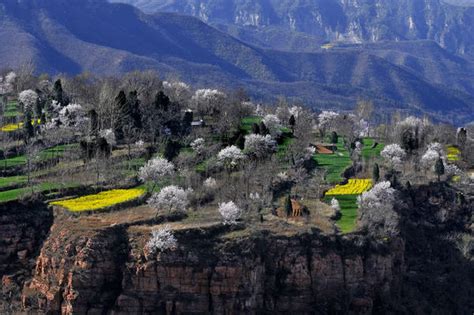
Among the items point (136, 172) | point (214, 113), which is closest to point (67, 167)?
point (136, 172)

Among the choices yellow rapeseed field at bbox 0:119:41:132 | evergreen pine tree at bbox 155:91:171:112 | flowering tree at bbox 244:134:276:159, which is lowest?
flowering tree at bbox 244:134:276:159

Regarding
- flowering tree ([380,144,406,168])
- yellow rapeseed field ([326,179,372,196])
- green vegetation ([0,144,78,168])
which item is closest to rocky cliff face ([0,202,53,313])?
green vegetation ([0,144,78,168])

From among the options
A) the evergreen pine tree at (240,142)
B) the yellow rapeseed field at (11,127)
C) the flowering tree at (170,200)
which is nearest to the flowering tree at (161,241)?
the flowering tree at (170,200)

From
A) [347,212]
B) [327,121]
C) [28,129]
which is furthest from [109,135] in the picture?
[327,121]

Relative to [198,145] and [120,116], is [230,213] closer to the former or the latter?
[198,145]

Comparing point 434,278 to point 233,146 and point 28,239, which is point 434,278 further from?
point 28,239

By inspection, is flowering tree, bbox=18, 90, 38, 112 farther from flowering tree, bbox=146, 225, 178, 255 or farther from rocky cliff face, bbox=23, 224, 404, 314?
flowering tree, bbox=146, 225, 178, 255
